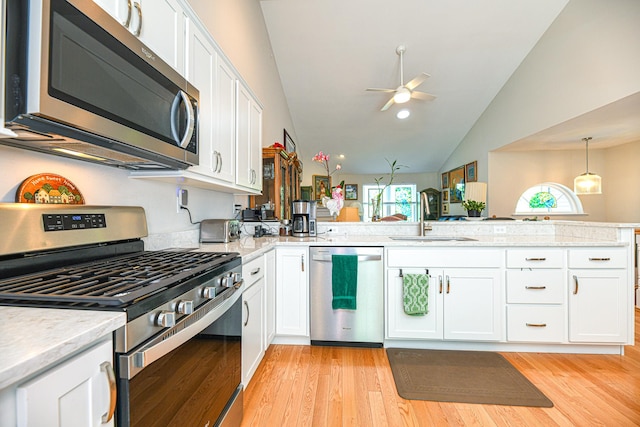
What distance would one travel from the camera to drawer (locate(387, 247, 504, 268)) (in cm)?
236

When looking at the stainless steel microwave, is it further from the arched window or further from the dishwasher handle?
the arched window

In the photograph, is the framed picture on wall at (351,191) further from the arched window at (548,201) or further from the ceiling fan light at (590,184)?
the ceiling fan light at (590,184)

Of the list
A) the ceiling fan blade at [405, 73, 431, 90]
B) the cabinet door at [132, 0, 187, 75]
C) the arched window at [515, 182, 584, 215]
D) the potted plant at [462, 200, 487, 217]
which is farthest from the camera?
the arched window at [515, 182, 584, 215]

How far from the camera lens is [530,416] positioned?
1.66 metres

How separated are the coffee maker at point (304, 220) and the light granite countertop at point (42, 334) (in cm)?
225

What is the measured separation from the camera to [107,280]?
0.93 metres

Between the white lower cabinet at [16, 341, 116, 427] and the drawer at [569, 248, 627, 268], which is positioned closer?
the white lower cabinet at [16, 341, 116, 427]

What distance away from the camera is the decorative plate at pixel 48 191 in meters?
1.00

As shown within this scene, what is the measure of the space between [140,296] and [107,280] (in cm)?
24

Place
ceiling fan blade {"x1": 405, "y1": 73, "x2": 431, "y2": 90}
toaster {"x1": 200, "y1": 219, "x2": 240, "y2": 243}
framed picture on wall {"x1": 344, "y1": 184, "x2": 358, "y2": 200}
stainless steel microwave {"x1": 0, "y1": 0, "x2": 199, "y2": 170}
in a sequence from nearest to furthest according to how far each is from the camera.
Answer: stainless steel microwave {"x1": 0, "y1": 0, "x2": 199, "y2": 170} < toaster {"x1": 200, "y1": 219, "x2": 240, "y2": 243} < ceiling fan blade {"x1": 405, "y1": 73, "x2": 431, "y2": 90} < framed picture on wall {"x1": 344, "y1": 184, "x2": 358, "y2": 200}

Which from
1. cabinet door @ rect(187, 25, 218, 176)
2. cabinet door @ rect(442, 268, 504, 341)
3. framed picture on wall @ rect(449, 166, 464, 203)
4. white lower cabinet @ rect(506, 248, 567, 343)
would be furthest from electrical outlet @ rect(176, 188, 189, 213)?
framed picture on wall @ rect(449, 166, 464, 203)

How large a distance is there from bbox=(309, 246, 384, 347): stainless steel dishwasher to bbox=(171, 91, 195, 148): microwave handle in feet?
4.60

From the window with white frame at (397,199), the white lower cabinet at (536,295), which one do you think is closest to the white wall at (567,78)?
the white lower cabinet at (536,295)

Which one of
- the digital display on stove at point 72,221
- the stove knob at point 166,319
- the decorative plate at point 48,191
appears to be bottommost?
the stove knob at point 166,319
